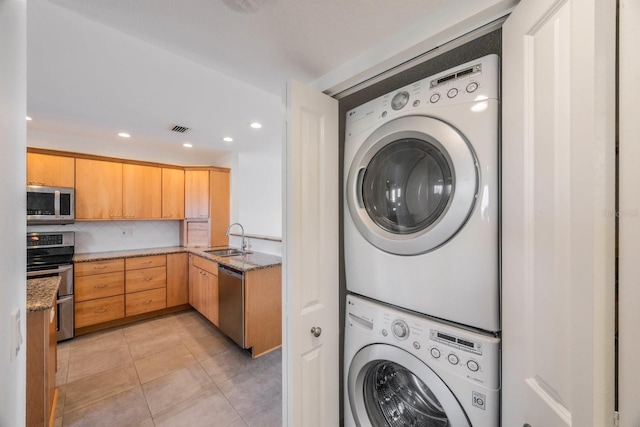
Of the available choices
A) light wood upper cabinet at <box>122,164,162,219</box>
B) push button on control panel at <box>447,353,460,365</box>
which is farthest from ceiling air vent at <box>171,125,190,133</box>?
push button on control panel at <box>447,353,460,365</box>

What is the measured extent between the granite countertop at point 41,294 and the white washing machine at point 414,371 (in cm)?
159

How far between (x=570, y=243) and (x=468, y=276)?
1.21ft

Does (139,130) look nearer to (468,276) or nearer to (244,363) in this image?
(244,363)

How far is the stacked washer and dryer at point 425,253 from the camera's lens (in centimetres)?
84

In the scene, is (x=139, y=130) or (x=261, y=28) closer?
(x=261, y=28)

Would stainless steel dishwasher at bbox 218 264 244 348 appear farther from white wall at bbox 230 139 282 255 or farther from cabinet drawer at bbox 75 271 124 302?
cabinet drawer at bbox 75 271 124 302

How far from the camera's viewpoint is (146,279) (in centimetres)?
324

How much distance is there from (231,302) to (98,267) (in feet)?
5.83

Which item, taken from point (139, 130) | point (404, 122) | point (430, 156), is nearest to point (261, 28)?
point (404, 122)

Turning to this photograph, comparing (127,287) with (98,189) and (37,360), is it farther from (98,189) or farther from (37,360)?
(37,360)

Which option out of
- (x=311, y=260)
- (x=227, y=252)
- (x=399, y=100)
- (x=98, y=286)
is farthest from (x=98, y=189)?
(x=399, y=100)

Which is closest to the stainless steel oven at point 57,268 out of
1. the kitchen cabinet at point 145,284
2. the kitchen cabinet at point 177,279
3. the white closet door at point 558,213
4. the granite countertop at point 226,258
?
the granite countertop at point 226,258

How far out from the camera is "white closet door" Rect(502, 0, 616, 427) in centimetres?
47

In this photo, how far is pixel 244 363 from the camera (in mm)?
2350
